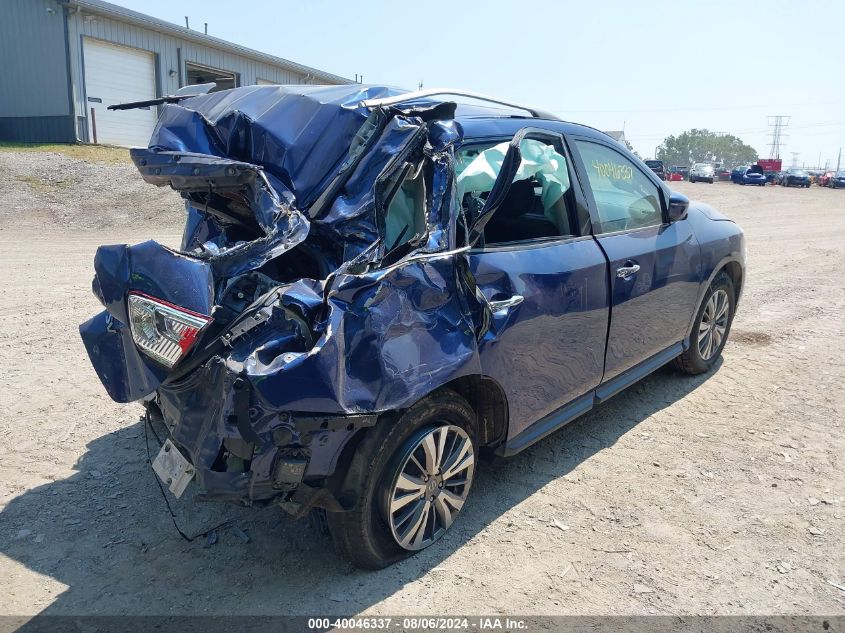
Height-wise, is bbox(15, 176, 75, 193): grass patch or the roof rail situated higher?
Answer: the roof rail

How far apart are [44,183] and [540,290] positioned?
14.5m

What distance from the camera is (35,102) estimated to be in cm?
1972

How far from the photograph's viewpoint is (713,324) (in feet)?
17.5

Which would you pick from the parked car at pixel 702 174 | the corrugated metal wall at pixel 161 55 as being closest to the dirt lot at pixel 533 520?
the corrugated metal wall at pixel 161 55

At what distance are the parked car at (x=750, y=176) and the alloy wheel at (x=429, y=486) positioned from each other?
1801 inches

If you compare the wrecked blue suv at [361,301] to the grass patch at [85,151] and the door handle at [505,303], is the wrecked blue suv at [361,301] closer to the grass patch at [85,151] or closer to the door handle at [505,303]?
the door handle at [505,303]

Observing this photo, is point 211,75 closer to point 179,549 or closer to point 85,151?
point 85,151

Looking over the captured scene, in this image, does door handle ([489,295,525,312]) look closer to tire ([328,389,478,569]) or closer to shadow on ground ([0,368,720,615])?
tire ([328,389,478,569])

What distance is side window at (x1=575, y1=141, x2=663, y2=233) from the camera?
13.1ft

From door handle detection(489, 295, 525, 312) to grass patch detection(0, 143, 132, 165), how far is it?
16.5 meters

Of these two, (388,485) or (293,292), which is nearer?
(293,292)

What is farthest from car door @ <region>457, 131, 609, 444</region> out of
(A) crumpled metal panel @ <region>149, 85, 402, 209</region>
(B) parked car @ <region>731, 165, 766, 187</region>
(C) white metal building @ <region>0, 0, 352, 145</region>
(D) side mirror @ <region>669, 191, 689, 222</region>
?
(B) parked car @ <region>731, 165, 766, 187</region>

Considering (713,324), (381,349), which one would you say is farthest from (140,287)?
(713,324)

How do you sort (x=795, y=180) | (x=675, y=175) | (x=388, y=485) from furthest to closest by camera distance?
(x=675, y=175) < (x=795, y=180) < (x=388, y=485)
